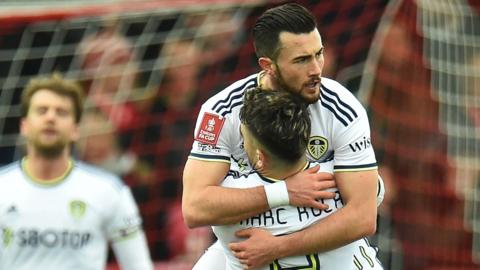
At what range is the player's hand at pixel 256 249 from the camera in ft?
13.8

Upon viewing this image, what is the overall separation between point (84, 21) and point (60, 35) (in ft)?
0.82

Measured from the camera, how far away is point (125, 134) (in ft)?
27.0

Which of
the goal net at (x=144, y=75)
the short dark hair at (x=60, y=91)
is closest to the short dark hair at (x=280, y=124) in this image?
the short dark hair at (x=60, y=91)

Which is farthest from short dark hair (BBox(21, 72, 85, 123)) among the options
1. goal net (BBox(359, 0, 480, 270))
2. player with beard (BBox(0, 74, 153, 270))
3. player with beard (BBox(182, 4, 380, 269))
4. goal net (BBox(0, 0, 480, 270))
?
goal net (BBox(359, 0, 480, 270))

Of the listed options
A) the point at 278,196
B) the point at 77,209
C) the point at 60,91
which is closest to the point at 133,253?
the point at 77,209

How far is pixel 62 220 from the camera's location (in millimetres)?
5938

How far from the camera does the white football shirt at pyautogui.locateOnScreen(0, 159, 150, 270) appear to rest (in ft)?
19.3

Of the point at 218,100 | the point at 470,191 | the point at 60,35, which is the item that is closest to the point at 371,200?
the point at 218,100

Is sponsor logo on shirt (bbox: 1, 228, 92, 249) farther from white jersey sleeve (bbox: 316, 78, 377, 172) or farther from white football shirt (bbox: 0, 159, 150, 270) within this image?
white jersey sleeve (bbox: 316, 78, 377, 172)

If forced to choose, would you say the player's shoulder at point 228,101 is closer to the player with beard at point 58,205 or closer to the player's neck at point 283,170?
the player's neck at point 283,170

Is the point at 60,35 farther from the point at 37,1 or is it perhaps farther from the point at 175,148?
the point at 175,148

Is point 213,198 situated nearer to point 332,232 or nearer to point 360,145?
point 332,232

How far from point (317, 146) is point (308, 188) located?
1.05ft

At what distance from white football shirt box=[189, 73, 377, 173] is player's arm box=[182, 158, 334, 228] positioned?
0.19 feet
